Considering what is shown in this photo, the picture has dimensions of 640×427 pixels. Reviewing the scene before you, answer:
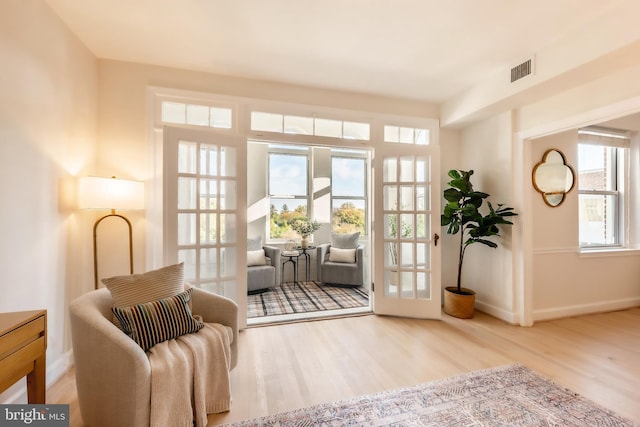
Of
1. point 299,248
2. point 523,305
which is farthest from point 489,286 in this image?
point 299,248

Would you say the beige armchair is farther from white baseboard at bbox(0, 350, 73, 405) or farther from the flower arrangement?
the flower arrangement

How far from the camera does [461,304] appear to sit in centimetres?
322

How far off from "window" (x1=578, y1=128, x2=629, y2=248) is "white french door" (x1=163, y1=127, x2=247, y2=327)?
430 cm

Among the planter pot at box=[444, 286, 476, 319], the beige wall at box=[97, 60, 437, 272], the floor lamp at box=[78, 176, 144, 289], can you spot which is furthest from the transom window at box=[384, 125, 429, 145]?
the floor lamp at box=[78, 176, 144, 289]

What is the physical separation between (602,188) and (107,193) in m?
5.67

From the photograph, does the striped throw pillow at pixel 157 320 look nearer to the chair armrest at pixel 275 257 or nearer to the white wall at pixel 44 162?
the white wall at pixel 44 162

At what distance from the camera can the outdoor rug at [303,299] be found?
11.8 feet

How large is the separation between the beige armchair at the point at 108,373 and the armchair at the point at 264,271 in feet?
8.99

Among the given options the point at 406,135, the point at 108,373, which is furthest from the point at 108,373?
the point at 406,135

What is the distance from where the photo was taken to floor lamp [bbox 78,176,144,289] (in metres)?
2.11

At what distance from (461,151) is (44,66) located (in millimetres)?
4188

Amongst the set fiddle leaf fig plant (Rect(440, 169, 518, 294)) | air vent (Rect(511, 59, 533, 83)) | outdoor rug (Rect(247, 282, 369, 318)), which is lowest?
outdoor rug (Rect(247, 282, 369, 318))

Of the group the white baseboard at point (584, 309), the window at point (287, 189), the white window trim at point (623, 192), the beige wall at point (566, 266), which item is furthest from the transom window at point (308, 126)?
the white window trim at point (623, 192)

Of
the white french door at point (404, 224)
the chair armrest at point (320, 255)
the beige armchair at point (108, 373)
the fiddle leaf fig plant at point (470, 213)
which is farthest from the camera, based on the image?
the chair armrest at point (320, 255)
